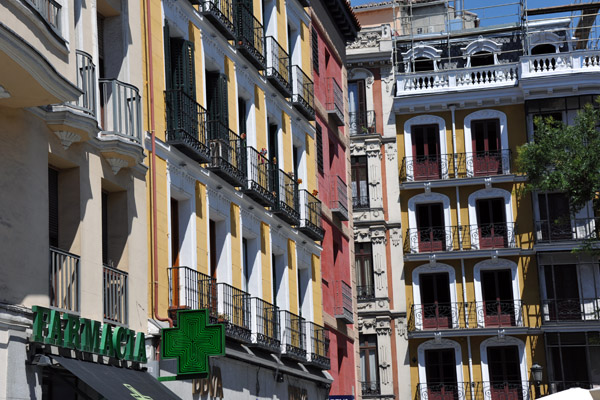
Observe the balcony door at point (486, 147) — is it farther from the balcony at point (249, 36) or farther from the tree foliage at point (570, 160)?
the balcony at point (249, 36)

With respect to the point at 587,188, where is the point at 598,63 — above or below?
above

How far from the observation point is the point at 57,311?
Answer: 52.2 ft

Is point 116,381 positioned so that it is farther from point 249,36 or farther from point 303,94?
point 303,94

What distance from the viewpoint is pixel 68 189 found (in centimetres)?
1786

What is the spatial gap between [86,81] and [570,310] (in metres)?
33.8

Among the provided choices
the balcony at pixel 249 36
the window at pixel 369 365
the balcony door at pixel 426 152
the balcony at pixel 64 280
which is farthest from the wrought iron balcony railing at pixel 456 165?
the balcony at pixel 64 280

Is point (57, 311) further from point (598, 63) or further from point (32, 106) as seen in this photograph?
point (598, 63)

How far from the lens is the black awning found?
1586 centimetres

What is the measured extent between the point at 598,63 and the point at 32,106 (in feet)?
122

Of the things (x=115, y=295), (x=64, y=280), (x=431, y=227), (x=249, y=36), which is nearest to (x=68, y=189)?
(x=64, y=280)

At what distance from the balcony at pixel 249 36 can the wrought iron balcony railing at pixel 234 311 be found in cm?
593

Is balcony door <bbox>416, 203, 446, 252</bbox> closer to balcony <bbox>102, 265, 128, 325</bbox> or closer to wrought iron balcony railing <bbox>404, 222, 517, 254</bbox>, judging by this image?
wrought iron balcony railing <bbox>404, 222, 517, 254</bbox>

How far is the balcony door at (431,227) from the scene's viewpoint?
4988 cm

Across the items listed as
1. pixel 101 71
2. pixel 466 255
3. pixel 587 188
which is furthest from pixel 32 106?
pixel 466 255
